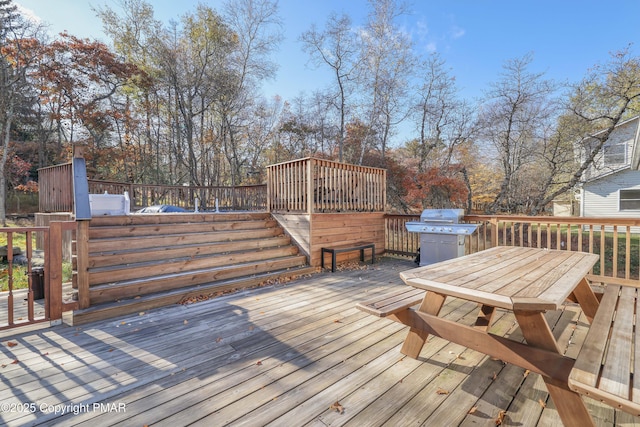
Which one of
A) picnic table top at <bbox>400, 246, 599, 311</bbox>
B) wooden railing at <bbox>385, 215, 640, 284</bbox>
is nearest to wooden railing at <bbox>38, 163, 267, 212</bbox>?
wooden railing at <bbox>385, 215, 640, 284</bbox>

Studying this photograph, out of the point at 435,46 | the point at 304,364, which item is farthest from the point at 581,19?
the point at 304,364

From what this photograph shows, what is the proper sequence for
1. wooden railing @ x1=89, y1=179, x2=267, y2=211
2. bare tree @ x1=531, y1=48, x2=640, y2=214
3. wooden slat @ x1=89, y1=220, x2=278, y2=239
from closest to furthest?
wooden slat @ x1=89, y1=220, x2=278, y2=239
bare tree @ x1=531, y1=48, x2=640, y2=214
wooden railing @ x1=89, y1=179, x2=267, y2=211

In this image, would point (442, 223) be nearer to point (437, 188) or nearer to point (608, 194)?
point (437, 188)

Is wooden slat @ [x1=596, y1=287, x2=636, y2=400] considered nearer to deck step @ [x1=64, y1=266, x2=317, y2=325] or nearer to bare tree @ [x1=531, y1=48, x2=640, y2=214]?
deck step @ [x1=64, y1=266, x2=317, y2=325]

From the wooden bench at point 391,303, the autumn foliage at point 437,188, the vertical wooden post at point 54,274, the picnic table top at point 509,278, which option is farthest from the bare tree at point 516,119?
the vertical wooden post at point 54,274

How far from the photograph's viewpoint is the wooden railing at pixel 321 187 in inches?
196

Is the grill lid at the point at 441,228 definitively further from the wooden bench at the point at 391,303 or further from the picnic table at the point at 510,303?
the wooden bench at the point at 391,303

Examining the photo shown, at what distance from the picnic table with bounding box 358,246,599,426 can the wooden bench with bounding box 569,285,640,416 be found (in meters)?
0.16

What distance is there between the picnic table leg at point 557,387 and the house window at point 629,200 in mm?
14023

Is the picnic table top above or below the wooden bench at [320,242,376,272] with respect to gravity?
above

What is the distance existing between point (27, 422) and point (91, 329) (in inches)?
50.9

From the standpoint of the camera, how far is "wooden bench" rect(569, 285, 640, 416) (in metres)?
0.90

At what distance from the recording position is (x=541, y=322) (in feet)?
4.47

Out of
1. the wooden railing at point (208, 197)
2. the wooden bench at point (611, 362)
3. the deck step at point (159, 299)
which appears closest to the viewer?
the wooden bench at point (611, 362)
